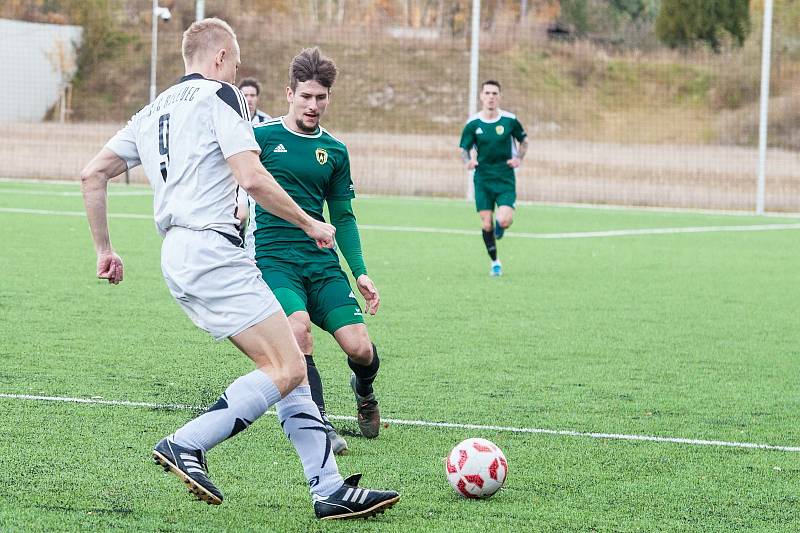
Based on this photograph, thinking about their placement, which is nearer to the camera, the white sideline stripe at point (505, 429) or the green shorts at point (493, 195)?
the white sideline stripe at point (505, 429)

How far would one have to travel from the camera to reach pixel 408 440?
20.1 feet

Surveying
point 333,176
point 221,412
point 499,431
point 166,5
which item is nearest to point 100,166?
point 221,412

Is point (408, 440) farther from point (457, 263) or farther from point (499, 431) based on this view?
point (457, 263)

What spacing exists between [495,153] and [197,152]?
10595 mm

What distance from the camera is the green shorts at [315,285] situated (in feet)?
19.3

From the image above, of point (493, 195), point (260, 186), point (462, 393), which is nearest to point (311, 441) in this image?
point (260, 186)

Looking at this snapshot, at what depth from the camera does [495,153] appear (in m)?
14.9

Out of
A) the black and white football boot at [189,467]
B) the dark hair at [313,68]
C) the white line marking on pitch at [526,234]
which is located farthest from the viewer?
the white line marking on pitch at [526,234]

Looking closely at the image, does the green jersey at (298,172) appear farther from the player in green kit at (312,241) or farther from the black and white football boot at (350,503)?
the black and white football boot at (350,503)

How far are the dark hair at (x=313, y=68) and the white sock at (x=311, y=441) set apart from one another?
1575 millimetres

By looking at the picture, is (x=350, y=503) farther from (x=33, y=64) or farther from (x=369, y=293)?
(x=33, y=64)

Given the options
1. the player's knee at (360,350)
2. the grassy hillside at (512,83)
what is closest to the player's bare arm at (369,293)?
the player's knee at (360,350)

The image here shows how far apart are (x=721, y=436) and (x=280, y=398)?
9.08 feet

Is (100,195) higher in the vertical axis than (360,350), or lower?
higher
